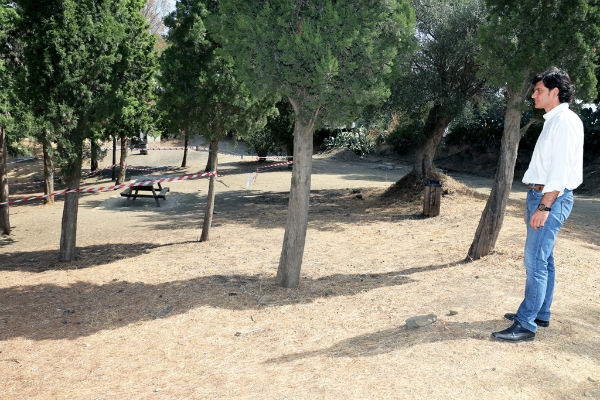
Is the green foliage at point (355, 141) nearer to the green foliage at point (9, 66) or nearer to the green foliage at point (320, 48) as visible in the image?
the green foliage at point (9, 66)

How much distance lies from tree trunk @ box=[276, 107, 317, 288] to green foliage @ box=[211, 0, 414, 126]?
0.28 metres

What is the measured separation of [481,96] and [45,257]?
40.8 feet

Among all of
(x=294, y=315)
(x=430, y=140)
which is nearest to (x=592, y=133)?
(x=430, y=140)

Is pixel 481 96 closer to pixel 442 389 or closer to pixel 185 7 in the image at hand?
pixel 185 7

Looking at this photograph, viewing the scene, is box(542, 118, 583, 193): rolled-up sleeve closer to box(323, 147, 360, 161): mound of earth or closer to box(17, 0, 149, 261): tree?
box(17, 0, 149, 261): tree

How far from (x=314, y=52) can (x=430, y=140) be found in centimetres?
1016

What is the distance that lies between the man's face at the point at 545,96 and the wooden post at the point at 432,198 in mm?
7602

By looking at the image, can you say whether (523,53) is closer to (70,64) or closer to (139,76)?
(70,64)

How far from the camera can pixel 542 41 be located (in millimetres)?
6949

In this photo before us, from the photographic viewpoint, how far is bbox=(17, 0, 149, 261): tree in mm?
8289

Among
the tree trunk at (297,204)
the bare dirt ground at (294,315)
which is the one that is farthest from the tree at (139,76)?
the tree trunk at (297,204)

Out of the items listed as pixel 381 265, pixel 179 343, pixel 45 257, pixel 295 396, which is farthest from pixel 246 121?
pixel 295 396

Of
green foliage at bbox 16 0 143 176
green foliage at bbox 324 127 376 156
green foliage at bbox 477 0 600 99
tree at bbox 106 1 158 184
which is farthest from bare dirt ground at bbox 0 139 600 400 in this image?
green foliage at bbox 324 127 376 156

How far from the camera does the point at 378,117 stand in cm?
1450
